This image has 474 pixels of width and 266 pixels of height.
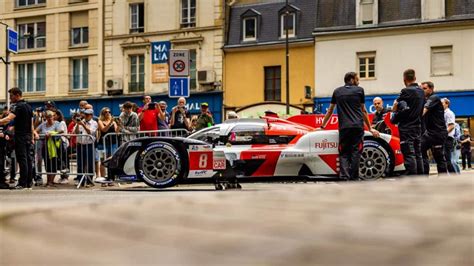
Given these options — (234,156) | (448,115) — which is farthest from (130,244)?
(448,115)

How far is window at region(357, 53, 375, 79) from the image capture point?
31172mm

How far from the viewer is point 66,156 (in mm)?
12102

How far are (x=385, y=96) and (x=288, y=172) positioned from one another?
69.7ft

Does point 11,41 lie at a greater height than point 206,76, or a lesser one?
lesser

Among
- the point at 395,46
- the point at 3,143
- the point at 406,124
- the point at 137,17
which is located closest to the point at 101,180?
the point at 3,143

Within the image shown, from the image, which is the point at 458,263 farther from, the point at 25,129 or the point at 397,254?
the point at 25,129

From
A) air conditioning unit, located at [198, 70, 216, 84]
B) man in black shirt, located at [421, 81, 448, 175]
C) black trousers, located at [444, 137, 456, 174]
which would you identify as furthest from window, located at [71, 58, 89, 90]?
man in black shirt, located at [421, 81, 448, 175]

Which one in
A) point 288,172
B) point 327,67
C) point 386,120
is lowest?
point 288,172

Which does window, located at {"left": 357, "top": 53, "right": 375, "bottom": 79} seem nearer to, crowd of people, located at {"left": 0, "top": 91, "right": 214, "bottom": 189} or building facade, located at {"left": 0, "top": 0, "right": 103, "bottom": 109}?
building facade, located at {"left": 0, "top": 0, "right": 103, "bottom": 109}

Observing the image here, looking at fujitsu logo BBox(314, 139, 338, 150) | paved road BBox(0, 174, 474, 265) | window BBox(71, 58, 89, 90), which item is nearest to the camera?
paved road BBox(0, 174, 474, 265)

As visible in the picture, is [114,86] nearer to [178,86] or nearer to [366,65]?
[366,65]

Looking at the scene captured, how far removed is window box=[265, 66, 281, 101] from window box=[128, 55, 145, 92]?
692 cm

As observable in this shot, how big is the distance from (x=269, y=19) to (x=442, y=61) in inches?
356

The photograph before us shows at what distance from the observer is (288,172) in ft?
34.2
